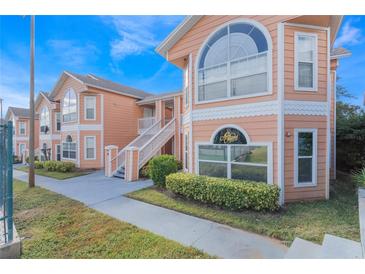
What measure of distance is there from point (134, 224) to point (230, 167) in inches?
136

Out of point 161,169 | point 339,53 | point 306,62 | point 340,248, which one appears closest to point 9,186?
point 161,169

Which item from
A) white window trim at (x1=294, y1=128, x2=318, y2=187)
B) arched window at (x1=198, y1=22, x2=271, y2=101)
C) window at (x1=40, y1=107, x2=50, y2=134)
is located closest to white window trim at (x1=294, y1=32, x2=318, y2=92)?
arched window at (x1=198, y1=22, x2=271, y2=101)

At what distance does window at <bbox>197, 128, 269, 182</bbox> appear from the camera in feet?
19.7

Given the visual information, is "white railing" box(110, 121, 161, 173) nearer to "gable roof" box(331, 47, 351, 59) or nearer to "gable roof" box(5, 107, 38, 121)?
"gable roof" box(331, 47, 351, 59)

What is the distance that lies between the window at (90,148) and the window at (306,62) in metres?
13.4

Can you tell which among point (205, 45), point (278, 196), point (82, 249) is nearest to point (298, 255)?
point (278, 196)

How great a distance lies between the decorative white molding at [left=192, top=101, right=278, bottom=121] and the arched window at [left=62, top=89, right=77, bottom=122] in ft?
37.7

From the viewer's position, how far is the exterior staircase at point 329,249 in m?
3.18

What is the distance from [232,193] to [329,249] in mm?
2372

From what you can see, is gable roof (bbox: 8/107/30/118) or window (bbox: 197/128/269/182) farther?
gable roof (bbox: 8/107/30/118)

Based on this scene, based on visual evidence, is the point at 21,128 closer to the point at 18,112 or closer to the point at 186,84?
the point at 18,112

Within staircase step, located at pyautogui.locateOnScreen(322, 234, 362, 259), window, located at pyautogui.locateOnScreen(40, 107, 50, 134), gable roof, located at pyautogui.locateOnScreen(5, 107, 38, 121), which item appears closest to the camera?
staircase step, located at pyautogui.locateOnScreen(322, 234, 362, 259)

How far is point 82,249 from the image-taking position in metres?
3.74
